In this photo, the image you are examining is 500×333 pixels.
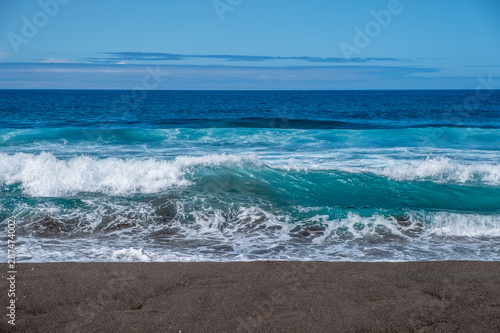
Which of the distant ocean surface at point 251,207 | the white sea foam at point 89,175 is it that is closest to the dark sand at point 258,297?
the distant ocean surface at point 251,207

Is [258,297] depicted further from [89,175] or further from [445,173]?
[445,173]

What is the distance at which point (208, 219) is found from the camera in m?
7.64

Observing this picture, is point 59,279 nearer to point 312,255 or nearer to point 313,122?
point 312,255

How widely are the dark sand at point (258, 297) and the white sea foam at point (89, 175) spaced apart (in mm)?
4072

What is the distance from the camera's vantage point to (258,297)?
4.43 metres

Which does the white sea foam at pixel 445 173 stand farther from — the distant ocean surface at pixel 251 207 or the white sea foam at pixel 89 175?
the white sea foam at pixel 89 175

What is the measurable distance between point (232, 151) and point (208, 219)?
8207 mm

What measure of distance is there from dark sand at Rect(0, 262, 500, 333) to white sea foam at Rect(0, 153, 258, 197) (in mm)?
4072

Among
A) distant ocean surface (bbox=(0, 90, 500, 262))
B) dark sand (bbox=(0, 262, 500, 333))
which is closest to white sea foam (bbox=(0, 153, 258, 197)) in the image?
distant ocean surface (bbox=(0, 90, 500, 262))

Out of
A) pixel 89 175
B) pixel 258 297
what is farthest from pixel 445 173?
pixel 89 175

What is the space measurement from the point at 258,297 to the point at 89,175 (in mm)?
6526

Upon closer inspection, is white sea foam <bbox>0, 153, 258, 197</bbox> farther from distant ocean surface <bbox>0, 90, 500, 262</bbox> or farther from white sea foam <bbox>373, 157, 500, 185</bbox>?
white sea foam <bbox>373, 157, 500, 185</bbox>

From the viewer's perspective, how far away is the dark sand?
155 inches

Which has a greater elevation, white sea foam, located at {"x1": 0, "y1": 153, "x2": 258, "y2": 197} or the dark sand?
white sea foam, located at {"x1": 0, "y1": 153, "x2": 258, "y2": 197}
